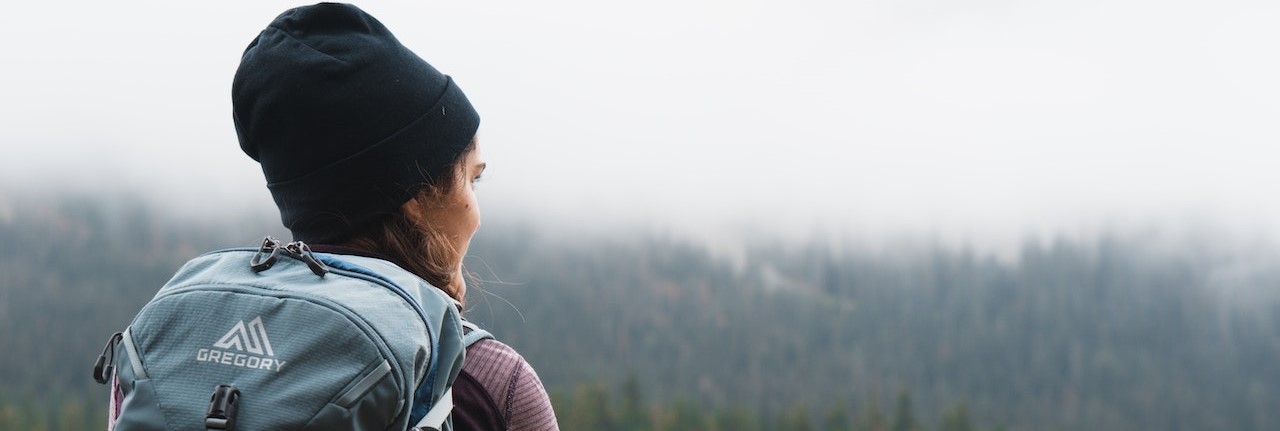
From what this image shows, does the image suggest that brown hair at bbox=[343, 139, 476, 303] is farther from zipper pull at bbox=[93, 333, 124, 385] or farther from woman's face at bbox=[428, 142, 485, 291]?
zipper pull at bbox=[93, 333, 124, 385]

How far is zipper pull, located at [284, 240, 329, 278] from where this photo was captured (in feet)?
6.39

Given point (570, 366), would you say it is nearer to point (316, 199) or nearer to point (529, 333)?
point (529, 333)

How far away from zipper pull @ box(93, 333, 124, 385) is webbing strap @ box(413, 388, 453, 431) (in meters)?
0.65

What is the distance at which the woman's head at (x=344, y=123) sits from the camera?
2092mm

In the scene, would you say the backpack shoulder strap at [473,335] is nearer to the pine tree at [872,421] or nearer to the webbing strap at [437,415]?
the webbing strap at [437,415]

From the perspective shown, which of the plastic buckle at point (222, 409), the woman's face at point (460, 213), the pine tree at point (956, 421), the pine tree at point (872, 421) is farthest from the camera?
the pine tree at point (872, 421)

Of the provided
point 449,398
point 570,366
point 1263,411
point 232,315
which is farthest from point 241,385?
point 1263,411

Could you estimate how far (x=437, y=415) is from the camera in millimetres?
1869

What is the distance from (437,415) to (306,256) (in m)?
0.39

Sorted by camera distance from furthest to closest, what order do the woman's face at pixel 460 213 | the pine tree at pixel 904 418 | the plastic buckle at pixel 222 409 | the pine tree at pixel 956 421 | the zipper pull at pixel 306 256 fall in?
1. the pine tree at pixel 904 418
2. the pine tree at pixel 956 421
3. the woman's face at pixel 460 213
4. the zipper pull at pixel 306 256
5. the plastic buckle at pixel 222 409

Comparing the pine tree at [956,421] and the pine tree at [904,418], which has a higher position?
the pine tree at [956,421]

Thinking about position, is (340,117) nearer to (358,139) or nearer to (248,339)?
(358,139)

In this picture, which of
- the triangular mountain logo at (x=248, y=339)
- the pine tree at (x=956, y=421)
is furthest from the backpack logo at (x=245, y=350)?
the pine tree at (x=956, y=421)

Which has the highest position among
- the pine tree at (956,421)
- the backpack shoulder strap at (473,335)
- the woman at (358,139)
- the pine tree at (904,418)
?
the woman at (358,139)
